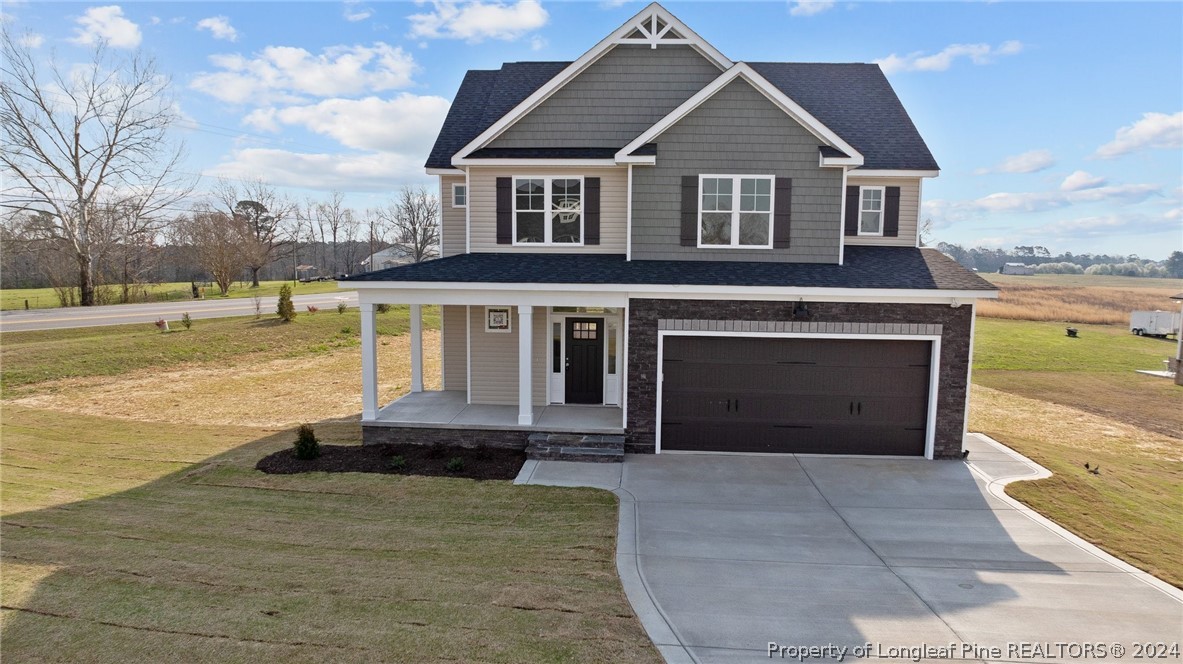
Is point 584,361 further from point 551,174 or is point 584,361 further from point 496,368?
point 551,174

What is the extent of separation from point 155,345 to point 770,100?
2306 cm

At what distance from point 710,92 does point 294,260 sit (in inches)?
2662

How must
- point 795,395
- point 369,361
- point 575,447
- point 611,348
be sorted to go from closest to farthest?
point 575,447 < point 795,395 < point 369,361 < point 611,348

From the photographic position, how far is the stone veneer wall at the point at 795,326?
1132 centimetres

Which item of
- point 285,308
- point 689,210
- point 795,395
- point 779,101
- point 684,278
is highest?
point 779,101

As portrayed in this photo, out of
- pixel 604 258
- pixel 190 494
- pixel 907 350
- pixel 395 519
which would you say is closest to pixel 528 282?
pixel 604 258

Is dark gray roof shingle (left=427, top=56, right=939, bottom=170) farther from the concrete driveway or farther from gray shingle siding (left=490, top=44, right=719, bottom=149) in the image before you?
the concrete driveway

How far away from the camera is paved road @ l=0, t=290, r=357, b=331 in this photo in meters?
24.8

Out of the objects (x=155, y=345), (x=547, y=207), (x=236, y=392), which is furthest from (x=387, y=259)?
(x=547, y=207)

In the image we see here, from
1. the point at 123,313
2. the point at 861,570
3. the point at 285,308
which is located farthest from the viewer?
the point at 123,313

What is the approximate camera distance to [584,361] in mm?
13719

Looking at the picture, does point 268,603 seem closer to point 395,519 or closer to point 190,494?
point 395,519

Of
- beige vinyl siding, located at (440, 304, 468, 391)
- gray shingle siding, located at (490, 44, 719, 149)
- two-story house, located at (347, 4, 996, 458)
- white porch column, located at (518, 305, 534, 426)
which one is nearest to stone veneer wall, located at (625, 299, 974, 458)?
two-story house, located at (347, 4, 996, 458)

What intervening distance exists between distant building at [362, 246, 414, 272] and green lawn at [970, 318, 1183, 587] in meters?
54.0
